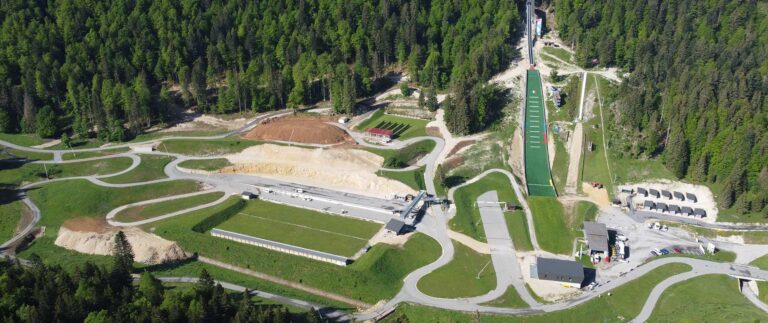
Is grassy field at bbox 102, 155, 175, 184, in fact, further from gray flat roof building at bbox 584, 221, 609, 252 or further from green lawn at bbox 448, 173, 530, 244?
gray flat roof building at bbox 584, 221, 609, 252

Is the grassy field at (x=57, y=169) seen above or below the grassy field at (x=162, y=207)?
above

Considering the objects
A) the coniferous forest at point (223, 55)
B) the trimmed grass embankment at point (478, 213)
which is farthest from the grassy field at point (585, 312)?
the coniferous forest at point (223, 55)

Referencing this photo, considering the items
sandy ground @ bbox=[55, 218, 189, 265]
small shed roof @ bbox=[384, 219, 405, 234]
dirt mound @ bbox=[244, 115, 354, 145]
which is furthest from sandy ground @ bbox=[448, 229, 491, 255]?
sandy ground @ bbox=[55, 218, 189, 265]

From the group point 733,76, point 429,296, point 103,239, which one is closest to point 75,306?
point 103,239

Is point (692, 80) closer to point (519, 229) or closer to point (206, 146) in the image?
point (519, 229)

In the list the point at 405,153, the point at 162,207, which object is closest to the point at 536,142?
the point at 405,153

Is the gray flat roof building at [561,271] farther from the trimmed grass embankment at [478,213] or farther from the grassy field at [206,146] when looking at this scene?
the grassy field at [206,146]

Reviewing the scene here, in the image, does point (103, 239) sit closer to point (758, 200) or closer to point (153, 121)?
point (153, 121)
